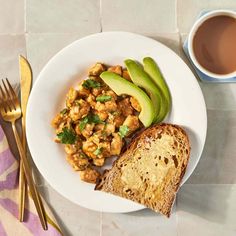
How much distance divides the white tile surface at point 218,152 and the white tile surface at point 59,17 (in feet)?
1.45

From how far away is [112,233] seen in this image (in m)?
1.43

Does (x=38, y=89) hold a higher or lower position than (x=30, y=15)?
lower

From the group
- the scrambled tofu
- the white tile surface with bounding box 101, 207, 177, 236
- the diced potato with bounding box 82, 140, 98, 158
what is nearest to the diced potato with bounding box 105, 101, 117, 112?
the scrambled tofu

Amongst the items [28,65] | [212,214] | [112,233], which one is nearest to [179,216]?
[212,214]

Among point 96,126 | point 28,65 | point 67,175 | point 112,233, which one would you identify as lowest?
point 112,233

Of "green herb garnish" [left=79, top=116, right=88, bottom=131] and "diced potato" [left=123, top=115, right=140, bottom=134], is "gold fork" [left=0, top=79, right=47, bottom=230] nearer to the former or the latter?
"green herb garnish" [left=79, top=116, right=88, bottom=131]

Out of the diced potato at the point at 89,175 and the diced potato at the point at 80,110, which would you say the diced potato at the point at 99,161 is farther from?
the diced potato at the point at 80,110

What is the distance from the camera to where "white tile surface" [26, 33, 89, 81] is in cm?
139

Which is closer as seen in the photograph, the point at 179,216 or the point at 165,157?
the point at 165,157

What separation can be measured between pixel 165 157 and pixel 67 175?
0.27 meters

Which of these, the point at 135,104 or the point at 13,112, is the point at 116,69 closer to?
the point at 135,104

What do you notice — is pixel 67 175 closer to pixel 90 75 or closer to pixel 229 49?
pixel 90 75

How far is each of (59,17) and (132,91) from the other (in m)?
0.33

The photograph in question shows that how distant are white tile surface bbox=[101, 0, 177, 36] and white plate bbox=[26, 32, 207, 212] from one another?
0.11 meters
